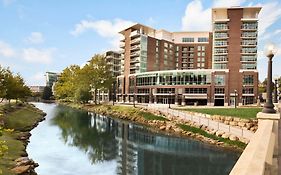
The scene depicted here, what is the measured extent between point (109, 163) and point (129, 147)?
287 inches

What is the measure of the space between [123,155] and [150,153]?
3085 mm

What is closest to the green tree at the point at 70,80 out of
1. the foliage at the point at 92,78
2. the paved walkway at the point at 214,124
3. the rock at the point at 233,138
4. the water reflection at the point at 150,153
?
the foliage at the point at 92,78

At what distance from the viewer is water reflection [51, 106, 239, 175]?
2283 cm

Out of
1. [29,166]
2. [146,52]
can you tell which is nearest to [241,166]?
Answer: [29,166]

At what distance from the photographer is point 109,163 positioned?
24.4 metres

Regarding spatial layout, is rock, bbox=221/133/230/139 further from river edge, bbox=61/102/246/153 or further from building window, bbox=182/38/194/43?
building window, bbox=182/38/194/43

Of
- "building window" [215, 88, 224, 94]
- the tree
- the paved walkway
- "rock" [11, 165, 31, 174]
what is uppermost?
"building window" [215, 88, 224, 94]

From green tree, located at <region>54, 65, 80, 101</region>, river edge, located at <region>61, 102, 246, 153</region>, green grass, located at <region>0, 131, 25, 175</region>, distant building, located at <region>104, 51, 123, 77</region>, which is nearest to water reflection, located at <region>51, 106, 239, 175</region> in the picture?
river edge, located at <region>61, 102, 246, 153</region>

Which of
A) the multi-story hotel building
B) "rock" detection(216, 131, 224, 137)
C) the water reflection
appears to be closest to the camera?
the water reflection

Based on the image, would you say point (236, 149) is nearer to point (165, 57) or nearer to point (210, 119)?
point (210, 119)

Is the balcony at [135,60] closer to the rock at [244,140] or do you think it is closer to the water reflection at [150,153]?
the water reflection at [150,153]

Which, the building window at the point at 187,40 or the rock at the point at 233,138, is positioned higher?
the building window at the point at 187,40

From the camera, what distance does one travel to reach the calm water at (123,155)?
876 inches

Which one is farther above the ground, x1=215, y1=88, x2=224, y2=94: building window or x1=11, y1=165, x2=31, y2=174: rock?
x1=215, y1=88, x2=224, y2=94: building window
